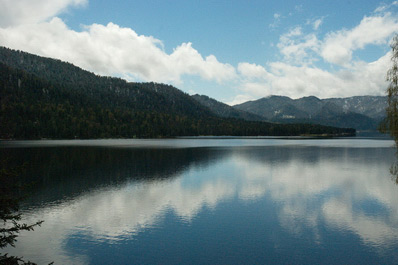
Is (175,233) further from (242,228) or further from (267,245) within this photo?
(267,245)

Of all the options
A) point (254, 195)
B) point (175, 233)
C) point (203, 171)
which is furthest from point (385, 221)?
point (203, 171)

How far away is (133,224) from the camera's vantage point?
30.8 m

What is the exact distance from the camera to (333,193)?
46.7m

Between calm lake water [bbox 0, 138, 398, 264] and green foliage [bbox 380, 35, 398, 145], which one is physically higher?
green foliage [bbox 380, 35, 398, 145]

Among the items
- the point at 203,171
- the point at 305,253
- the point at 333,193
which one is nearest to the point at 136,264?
the point at 305,253

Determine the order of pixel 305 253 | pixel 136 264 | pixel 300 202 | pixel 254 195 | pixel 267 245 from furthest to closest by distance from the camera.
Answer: pixel 254 195 → pixel 300 202 → pixel 267 245 → pixel 305 253 → pixel 136 264

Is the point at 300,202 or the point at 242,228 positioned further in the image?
the point at 300,202

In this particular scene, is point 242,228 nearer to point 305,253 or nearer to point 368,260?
point 305,253

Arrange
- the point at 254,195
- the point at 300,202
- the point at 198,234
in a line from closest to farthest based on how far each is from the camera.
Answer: the point at 198,234, the point at 300,202, the point at 254,195

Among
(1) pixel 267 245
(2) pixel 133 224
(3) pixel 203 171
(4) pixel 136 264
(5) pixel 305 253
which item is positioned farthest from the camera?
(3) pixel 203 171

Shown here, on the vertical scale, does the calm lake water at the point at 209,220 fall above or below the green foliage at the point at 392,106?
below

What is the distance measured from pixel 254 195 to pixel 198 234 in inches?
759

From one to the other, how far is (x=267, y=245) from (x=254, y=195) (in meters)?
20.1

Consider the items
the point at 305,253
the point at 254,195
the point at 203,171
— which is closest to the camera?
the point at 305,253
